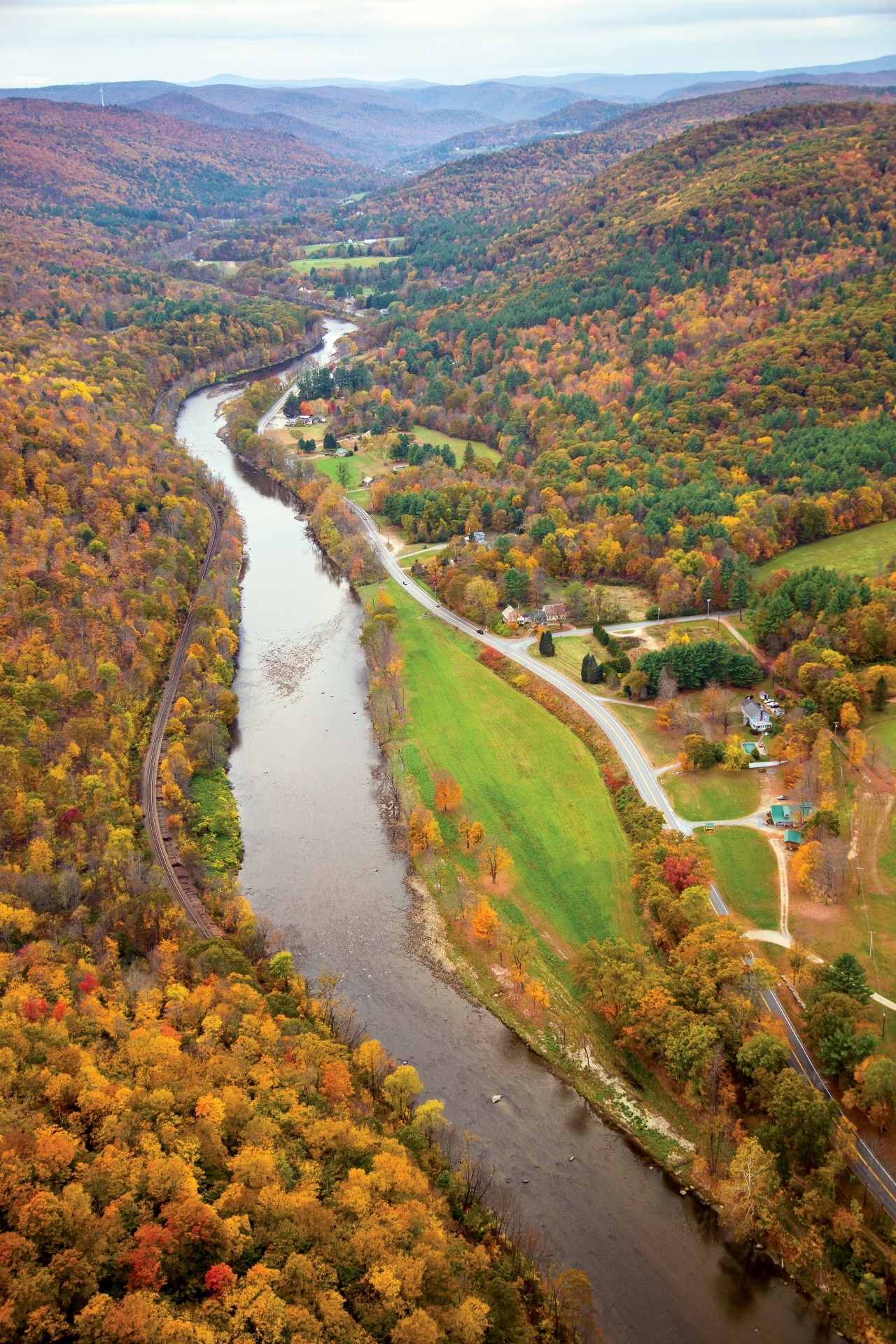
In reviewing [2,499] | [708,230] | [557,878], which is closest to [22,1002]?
[557,878]

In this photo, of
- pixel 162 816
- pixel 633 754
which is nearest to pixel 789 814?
pixel 633 754

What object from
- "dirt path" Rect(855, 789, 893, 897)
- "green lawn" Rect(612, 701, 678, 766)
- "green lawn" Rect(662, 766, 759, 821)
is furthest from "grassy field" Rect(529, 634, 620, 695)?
"dirt path" Rect(855, 789, 893, 897)

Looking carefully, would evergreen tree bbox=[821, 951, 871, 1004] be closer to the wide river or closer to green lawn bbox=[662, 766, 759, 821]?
the wide river

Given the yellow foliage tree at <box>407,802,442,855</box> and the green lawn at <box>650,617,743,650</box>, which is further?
the green lawn at <box>650,617,743,650</box>

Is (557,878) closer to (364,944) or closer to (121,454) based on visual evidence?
(364,944)

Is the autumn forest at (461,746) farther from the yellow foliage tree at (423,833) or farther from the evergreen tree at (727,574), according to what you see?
the evergreen tree at (727,574)

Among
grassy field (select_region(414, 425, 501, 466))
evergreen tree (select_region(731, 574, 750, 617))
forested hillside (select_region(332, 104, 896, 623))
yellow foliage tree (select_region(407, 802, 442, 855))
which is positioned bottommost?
yellow foliage tree (select_region(407, 802, 442, 855))
